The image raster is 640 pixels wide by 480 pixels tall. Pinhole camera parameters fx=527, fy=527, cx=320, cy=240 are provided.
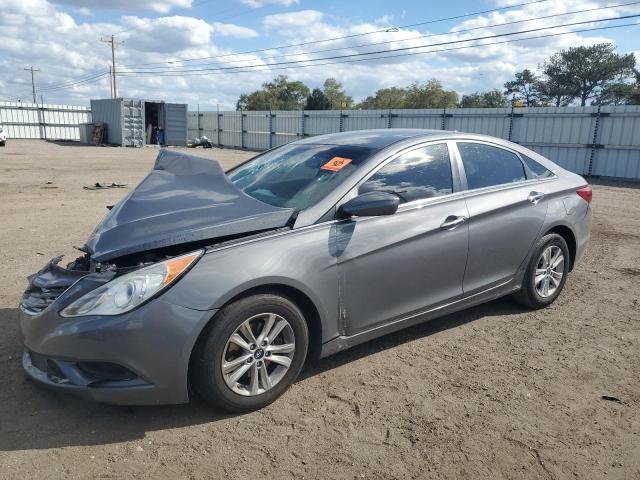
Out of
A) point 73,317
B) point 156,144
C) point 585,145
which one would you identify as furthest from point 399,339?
point 156,144

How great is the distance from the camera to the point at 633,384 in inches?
140

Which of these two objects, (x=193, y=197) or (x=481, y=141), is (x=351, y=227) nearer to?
(x=193, y=197)

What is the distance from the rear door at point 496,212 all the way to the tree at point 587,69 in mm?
61875

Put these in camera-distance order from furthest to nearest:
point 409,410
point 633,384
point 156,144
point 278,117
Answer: point 156,144
point 278,117
point 633,384
point 409,410

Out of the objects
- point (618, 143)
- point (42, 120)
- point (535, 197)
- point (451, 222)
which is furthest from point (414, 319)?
point (42, 120)

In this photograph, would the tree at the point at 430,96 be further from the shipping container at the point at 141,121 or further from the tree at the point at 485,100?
the shipping container at the point at 141,121

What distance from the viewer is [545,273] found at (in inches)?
190

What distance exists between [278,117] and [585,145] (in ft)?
58.5

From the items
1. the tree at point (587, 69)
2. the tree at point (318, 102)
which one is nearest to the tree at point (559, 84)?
the tree at point (587, 69)

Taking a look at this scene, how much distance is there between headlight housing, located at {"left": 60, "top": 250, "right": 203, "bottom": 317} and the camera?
9.01ft

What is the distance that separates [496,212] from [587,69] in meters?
64.6

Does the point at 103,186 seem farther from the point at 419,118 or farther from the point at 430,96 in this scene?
the point at 430,96

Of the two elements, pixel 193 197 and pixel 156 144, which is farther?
pixel 156 144

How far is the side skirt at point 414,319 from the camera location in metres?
3.44
